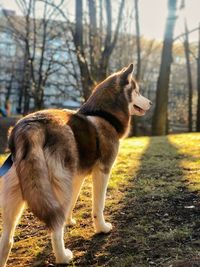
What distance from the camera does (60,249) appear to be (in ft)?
13.5

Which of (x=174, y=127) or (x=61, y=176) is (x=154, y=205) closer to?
(x=61, y=176)

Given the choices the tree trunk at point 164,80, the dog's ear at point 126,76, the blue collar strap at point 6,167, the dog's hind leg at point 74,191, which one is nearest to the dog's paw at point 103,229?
the dog's hind leg at point 74,191

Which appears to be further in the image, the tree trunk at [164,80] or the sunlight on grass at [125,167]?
the tree trunk at [164,80]

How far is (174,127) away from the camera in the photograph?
4047 centimetres

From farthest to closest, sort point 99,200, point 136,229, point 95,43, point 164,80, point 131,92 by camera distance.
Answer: point 95,43 < point 164,80 < point 131,92 < point 99,200 < point 136,229

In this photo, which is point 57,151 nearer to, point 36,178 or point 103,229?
point 36,178

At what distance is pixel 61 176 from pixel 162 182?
337 cm

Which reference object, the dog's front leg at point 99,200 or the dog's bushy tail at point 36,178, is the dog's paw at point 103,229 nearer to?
the dog's front leg at point 99,200

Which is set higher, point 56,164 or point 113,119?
point 113,119

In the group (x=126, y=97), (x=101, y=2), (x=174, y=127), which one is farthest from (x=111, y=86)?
(x=174, y=127)

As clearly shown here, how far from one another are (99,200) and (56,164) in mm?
1175

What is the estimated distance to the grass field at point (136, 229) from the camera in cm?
420

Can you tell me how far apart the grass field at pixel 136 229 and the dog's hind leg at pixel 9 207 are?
0.38 meters

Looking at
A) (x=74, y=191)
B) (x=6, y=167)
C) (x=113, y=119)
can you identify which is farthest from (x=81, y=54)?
(x=6, y=167)
